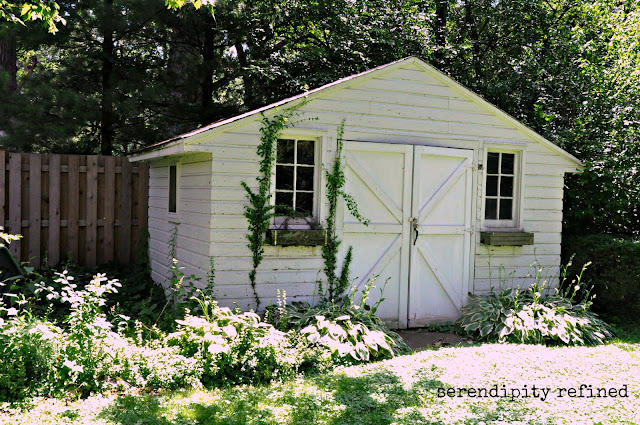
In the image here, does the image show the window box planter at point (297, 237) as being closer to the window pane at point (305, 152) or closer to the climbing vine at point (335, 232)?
the climbing vine at point (335, 232)

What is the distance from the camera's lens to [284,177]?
22.5ft

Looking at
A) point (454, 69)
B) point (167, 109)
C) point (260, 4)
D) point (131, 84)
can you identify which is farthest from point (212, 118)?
point (454, 69)

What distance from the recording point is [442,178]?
7484mm

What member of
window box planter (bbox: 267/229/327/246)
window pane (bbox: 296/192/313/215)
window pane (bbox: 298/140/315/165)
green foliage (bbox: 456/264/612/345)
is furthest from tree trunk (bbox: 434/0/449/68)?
window box planter (bbox: 267/229/327/246)

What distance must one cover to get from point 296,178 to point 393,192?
1.26 meters

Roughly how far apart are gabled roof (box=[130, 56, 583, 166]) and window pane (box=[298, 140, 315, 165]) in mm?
517

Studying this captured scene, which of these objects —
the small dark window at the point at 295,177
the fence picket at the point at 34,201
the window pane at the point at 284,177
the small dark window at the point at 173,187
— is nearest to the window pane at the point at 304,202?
the small dark window at the point at 295,177

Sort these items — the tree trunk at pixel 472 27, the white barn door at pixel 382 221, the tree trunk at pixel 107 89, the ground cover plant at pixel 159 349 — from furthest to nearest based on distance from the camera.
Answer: the tree trunk at pixel 472 27
the tree trunk at pixel 107 89
the white barn door at pixel 382 221
the ground cover plant at pixel 159 349

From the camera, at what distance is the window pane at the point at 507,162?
8.01 metres

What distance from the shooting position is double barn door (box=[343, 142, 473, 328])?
7125mm

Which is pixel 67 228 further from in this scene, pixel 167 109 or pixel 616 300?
pixel 616 300

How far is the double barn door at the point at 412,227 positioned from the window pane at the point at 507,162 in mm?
651

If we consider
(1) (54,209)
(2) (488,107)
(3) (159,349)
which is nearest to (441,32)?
(2) (488,107)

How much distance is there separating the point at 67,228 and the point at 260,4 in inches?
240
